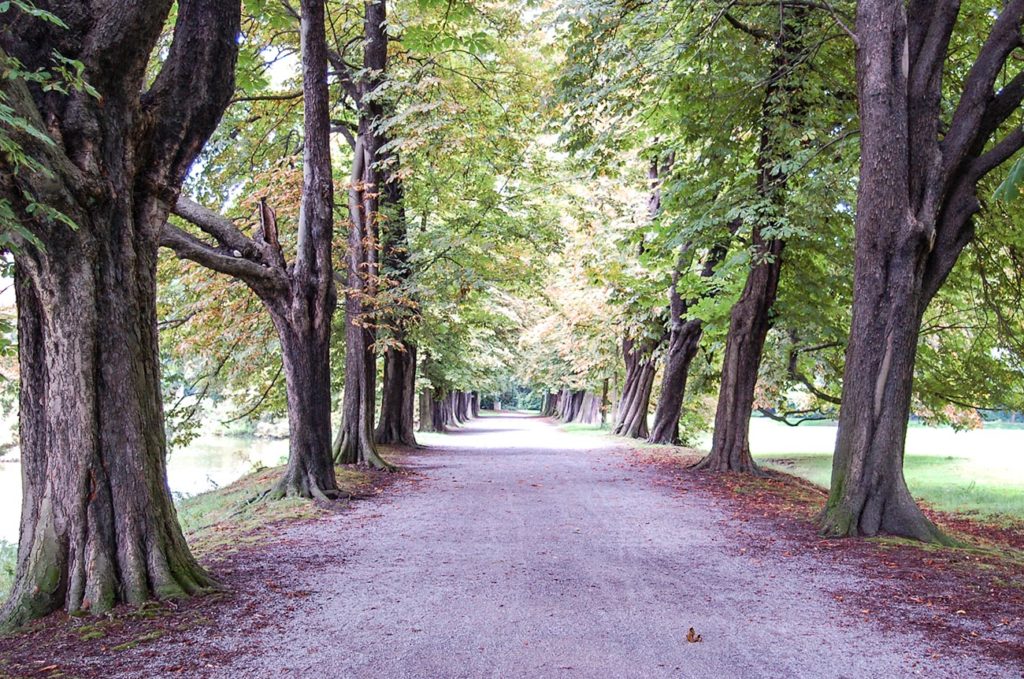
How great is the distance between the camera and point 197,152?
6.12 m

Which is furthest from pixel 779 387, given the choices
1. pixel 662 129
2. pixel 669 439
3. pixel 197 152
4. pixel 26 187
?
pixel 26 187

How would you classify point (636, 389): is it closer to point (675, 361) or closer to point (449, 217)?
point (675, 361)

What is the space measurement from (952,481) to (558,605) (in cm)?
1557

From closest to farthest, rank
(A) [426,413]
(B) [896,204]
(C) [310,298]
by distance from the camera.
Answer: (B) [896,204] < (C) [310,298] < (A) [426,413]

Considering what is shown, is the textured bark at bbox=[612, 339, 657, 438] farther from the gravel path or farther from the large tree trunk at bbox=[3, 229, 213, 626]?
the large tree trunk at bbox=[3, 229, 213, 626]

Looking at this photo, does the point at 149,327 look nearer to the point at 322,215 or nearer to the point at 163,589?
the point at 163,589

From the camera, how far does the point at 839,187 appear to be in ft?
36.1

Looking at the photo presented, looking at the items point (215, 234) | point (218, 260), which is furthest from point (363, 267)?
point (218, 260)

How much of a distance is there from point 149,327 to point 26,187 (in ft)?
4.74

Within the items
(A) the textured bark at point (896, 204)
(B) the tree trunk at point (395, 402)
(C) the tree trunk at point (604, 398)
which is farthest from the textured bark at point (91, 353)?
(C) the tree trunk at point (604, 398)

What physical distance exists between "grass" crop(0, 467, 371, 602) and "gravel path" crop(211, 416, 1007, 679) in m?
0.51

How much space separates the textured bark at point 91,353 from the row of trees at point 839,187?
562 cm

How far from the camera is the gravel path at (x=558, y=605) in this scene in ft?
14.0

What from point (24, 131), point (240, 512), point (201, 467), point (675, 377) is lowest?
point (201, 467)
